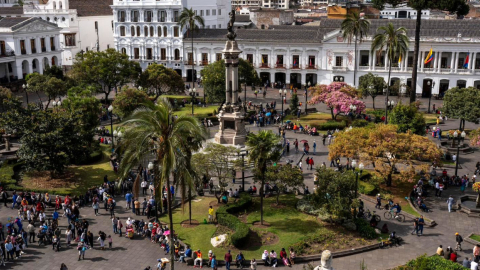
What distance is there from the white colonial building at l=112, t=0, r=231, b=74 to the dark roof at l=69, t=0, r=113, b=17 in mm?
13368

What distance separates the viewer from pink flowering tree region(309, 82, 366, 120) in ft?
175

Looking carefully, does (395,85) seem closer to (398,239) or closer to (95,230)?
(398,239)

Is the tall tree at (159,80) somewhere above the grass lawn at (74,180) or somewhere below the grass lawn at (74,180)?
above

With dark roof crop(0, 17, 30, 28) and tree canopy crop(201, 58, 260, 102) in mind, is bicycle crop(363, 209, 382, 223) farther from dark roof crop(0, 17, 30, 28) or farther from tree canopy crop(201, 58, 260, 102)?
dark roof crop(0, 17, 30, 28)

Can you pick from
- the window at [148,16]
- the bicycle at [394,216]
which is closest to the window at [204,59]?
the window at [148,16]

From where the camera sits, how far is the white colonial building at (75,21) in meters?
87.9

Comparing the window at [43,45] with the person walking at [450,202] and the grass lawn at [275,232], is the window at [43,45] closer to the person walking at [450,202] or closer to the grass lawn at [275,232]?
the grass lawn at [275,232]

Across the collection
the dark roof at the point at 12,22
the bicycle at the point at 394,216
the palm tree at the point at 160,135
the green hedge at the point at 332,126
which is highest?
the dark roof at the point at 12,22

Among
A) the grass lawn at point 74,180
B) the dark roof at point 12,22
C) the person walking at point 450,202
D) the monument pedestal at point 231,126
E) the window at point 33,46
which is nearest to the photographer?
the person walking at point 450,202

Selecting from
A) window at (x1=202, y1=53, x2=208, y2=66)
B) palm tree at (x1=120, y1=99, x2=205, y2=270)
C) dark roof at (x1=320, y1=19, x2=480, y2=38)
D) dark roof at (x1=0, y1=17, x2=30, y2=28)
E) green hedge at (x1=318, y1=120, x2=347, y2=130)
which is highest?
dark roof at (x1=0, y1=17, x2=30, y2=28)

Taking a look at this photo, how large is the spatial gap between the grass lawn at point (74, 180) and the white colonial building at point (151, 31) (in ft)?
133

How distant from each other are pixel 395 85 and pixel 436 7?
1318cm

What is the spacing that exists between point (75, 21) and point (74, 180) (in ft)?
188

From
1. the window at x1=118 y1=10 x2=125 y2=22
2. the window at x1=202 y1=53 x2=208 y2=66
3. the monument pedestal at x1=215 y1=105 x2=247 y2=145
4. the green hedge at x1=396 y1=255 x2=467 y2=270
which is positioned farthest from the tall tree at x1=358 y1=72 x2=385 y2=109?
the window at x1=118 y1=10 x2=125 y2=22
